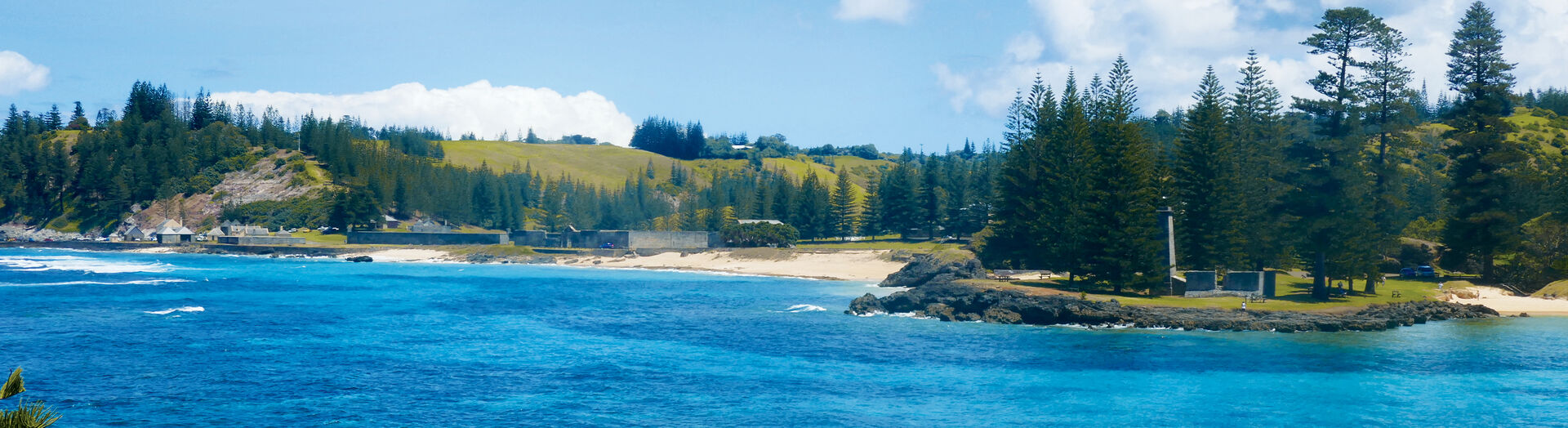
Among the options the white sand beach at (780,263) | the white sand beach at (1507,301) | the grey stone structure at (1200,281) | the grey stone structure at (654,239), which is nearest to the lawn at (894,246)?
the white sand beach at (780,263)

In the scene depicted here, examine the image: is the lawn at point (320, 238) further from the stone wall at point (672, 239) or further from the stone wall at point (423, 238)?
the stone wall at point (672, 239)

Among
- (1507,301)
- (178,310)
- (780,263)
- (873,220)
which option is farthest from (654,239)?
(1507,301)

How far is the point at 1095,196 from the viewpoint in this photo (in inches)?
2157

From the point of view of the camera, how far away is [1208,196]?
56.4 m

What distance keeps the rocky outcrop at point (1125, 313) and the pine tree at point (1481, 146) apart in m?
13.1

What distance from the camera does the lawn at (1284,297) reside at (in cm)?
4731

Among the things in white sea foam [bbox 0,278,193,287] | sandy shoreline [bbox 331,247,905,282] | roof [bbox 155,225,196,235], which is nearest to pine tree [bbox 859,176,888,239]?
sandy shoreline [bbox 331,247,905,282]

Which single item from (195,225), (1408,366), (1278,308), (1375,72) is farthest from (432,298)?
(195,225)

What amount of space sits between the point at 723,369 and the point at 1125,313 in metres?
21.4

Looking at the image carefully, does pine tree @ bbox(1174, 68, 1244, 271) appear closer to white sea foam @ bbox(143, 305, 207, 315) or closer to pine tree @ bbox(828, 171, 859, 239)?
white sea foam @ bbox(143, 305, 207, 315)

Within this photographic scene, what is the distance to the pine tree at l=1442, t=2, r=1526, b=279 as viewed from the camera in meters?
60.8

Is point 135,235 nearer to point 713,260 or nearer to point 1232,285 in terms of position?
point 713,260

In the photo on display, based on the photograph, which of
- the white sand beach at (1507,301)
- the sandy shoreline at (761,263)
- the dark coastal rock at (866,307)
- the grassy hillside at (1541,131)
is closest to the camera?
the white sand beach at (1507,301)

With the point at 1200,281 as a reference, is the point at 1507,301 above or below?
below
